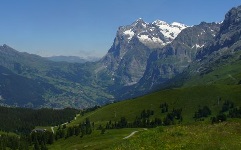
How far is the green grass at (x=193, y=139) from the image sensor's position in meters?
40.3

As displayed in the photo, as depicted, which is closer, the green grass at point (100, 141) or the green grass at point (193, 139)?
the green grass at point (193, 139)

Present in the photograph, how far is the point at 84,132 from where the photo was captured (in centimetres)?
18562

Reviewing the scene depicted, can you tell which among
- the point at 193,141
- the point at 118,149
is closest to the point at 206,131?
the point at 193,141

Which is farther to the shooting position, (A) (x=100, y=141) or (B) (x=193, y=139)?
(A) (x=100, y=141)

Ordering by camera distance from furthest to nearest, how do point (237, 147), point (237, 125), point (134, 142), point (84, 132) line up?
1. point (84, 132)
2. point (237, 125)
3. point (134, 142)
4. point (237, 147)

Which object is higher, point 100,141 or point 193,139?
point 193,139

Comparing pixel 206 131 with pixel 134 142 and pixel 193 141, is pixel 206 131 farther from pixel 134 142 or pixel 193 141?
pixel 134 142

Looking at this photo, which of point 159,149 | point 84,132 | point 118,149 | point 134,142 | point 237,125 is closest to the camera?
point 159,149

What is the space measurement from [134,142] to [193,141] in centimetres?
771

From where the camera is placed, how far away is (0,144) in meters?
175

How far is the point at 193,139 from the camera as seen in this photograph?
144 ft

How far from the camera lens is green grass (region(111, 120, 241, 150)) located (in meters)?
40.3

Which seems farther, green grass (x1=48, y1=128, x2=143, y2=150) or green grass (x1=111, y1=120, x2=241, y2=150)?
green grass (x1=48, y1=128, x2=143, y2=150)

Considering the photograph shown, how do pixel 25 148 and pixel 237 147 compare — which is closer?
pixel 237 147
